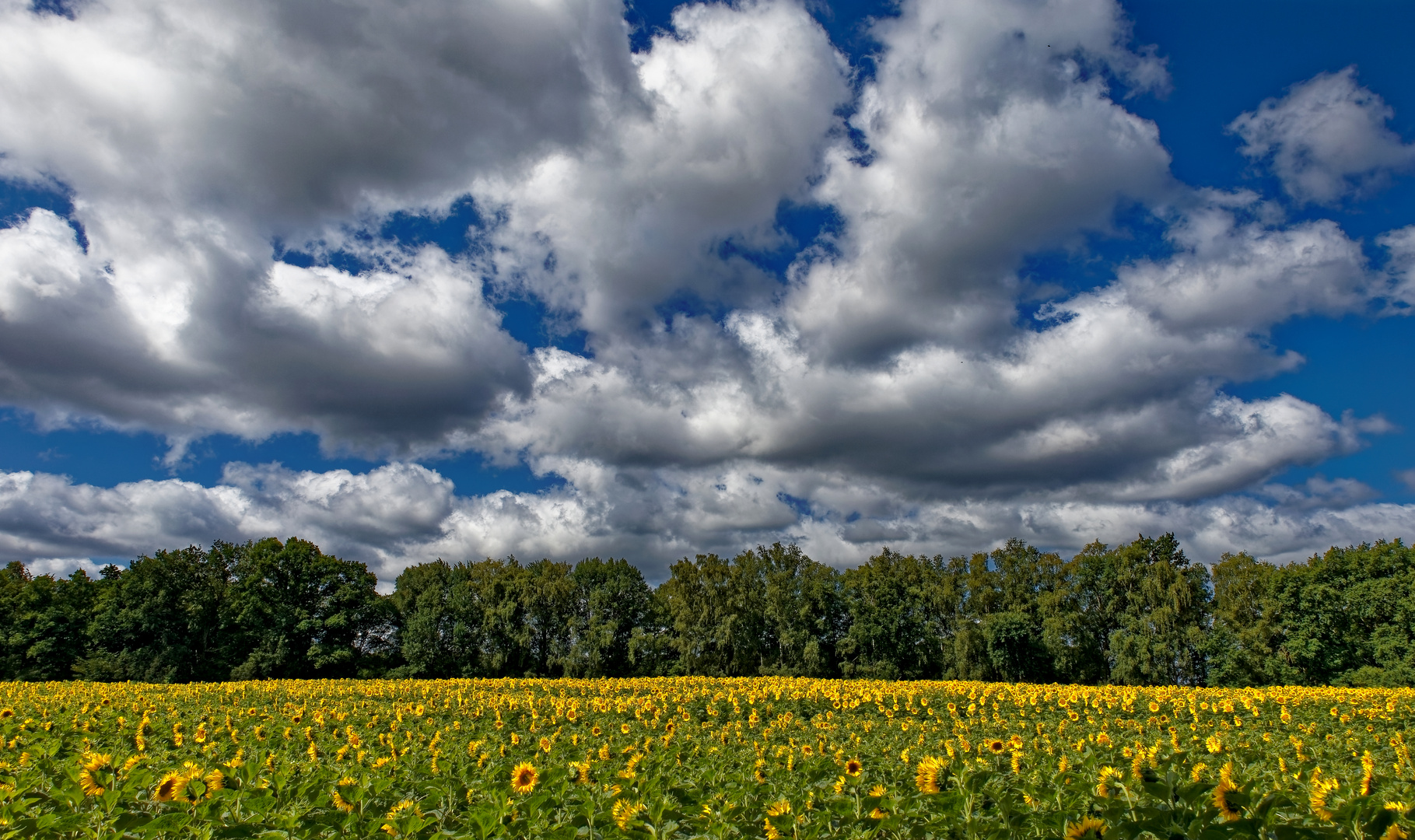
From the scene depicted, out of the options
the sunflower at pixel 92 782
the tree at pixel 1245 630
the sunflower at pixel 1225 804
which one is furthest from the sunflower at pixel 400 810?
the tree at pixel 1245 630

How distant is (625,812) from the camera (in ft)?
13.1

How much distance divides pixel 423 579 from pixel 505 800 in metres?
69.0

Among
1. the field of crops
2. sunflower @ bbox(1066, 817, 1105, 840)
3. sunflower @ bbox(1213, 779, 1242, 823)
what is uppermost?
sunflower @ bbox(1213, 779, 1242, 823)

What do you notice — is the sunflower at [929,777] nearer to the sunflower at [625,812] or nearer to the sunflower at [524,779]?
the sunflower at [625,812]

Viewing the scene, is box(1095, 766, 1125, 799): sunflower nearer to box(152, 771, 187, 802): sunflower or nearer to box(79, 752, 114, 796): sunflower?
box(152, 771, 187, 802): sunflower

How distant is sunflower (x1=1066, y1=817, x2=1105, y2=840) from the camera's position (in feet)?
9.18

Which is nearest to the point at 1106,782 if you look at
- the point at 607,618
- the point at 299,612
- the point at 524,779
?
the point at 524,779

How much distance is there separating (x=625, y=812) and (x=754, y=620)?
2261 inches

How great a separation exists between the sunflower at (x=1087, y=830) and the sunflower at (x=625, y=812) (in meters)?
2.20

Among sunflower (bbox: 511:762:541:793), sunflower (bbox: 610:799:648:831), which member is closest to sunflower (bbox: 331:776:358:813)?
sunflower (bbox: 511:762:541:793)

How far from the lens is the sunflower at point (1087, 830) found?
2797mm

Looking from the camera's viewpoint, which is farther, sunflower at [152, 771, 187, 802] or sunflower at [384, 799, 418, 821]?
sunflower at [152, 771, 187, 802]

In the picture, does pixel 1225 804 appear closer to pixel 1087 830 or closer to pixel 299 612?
pixel 1087 830

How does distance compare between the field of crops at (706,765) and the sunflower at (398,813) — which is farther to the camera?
the sunflower at (398,813)
